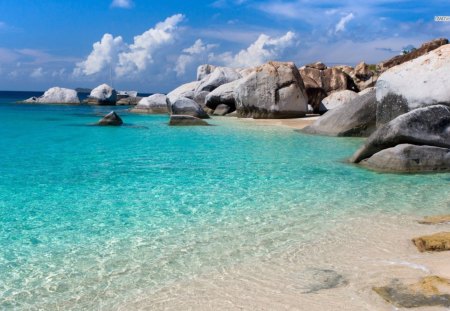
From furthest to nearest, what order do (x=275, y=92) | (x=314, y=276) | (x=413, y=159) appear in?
(x=275, y=92) < (x=413, y=159) < (x=314, y=276)

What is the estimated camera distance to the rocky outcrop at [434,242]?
17.5 feet

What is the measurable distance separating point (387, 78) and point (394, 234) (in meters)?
9.90

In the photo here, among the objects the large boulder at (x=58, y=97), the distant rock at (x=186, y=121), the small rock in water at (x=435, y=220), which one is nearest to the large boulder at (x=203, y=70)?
the distant rock at (x=186, y=121)

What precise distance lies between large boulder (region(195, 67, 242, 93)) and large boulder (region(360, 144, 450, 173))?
2688 cm

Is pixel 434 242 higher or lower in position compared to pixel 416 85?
lower

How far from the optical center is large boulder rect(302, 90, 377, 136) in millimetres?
17141

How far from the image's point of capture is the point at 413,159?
10719 millimetres

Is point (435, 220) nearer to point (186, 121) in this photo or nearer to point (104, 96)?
point (186, 121)

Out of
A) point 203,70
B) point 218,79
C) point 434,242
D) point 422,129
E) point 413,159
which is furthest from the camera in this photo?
point 203,70

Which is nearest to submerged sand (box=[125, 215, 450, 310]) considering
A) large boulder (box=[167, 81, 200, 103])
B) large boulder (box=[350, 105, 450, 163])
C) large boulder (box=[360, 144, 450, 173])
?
large boulder (box=[360, 144, 450, 173])

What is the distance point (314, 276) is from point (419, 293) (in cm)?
100

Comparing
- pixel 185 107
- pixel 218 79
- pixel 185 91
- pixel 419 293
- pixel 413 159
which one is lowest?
pixel 419 293

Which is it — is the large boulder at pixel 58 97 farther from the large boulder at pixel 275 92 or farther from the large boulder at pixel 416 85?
the large boulder at pixel 416 85

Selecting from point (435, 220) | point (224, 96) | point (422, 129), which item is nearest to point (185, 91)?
point (224, 96)
